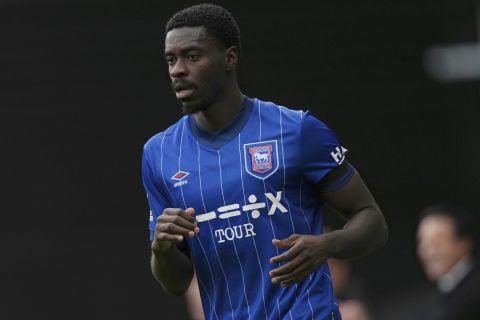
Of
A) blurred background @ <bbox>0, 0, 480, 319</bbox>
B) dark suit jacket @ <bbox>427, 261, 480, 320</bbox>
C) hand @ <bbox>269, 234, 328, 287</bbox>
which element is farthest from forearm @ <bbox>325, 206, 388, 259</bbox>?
blurred background @ <bbox>0, 0, 480, 319</bbox>

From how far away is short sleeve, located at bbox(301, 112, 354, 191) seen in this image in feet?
17.9

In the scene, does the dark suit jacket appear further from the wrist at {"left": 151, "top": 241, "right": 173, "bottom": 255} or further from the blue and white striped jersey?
the wrist at {"left": 151, "top": 241, "right": 173, "bottom": 255}

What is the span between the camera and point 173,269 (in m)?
5.60

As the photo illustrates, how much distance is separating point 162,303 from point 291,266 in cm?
824

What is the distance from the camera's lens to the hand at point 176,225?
204 inches

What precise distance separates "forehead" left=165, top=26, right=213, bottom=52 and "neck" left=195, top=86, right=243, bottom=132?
0.26 metres

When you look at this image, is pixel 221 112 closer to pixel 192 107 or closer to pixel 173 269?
pixel 192 107

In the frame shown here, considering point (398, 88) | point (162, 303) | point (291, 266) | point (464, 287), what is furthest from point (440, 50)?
point (291, 266)

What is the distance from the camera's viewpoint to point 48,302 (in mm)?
13117

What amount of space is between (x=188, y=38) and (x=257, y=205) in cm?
77

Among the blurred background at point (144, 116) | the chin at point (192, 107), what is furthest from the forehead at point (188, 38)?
the blurred background at point (144, 116)

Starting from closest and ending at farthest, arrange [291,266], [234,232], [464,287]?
[291,266]
[234,232]
[464,287]

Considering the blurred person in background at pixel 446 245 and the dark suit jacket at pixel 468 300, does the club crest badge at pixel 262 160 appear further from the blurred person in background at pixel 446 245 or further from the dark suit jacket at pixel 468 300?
the blurred person in background at pixel 446 245

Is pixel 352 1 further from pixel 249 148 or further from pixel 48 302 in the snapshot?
pixel 249 148
